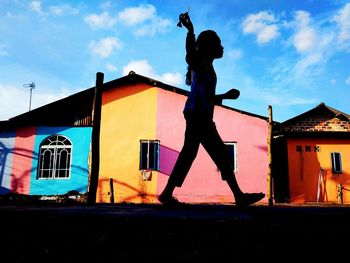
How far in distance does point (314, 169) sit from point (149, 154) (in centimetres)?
834

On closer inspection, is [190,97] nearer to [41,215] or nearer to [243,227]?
[243,227]

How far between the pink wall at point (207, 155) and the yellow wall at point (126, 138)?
1.72ft

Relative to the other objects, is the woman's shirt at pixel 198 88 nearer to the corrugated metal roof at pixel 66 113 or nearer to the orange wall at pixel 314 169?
the corrugated metal roof at pixel 66 113

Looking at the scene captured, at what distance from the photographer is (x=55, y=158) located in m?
12.7

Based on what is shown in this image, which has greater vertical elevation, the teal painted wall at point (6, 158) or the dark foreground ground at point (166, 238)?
the teal painted wall at point (6, 158)

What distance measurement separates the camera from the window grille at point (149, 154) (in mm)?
12922

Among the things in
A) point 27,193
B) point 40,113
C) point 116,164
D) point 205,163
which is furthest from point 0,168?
point 205,163

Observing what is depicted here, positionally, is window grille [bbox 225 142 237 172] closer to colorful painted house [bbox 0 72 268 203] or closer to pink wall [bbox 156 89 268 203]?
colorful painted house [bbox 0 72 268 203]

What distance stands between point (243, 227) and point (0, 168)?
1310 cm

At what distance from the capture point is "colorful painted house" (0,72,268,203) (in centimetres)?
1255

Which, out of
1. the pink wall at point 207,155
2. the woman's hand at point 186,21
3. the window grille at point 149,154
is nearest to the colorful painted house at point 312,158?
the pink wall at point 207,155

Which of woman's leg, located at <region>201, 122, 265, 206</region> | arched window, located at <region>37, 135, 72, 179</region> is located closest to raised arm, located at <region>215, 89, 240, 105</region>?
woman's leg, located at <region>201, 122, 265, 206</region>

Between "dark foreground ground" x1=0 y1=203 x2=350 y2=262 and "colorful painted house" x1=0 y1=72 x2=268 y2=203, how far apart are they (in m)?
10.4

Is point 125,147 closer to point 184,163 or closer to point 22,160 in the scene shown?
point 22,160
